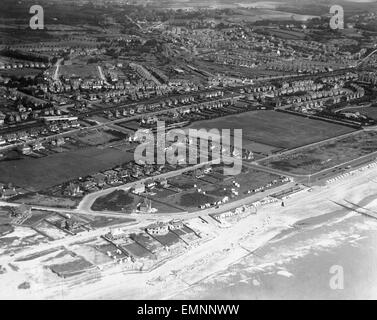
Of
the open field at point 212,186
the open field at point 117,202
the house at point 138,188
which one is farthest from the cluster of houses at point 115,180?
the open field at point 212,186

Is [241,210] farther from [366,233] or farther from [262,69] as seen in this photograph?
[262,69]

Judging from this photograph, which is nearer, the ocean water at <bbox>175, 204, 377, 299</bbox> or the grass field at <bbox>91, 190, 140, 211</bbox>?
the ocean water at <bbox>175, 204, 377, 299</bbox>

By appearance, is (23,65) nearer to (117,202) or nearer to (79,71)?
(79,71)

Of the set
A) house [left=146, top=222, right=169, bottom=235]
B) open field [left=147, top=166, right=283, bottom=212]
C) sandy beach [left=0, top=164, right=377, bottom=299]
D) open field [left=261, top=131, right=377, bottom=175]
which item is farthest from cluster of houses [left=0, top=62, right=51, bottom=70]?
house [left=146, top=222, right=169, bottom=235]

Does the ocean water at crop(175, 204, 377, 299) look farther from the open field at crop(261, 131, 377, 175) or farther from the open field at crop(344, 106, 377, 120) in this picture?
the open field at crop(344, 106, 377, 120)

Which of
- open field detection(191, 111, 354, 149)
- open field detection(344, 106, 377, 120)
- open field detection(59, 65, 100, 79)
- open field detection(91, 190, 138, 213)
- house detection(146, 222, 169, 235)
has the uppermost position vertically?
open field detection(59, 65, 100, 79)

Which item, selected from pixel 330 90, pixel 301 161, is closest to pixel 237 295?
pixel 301 161
